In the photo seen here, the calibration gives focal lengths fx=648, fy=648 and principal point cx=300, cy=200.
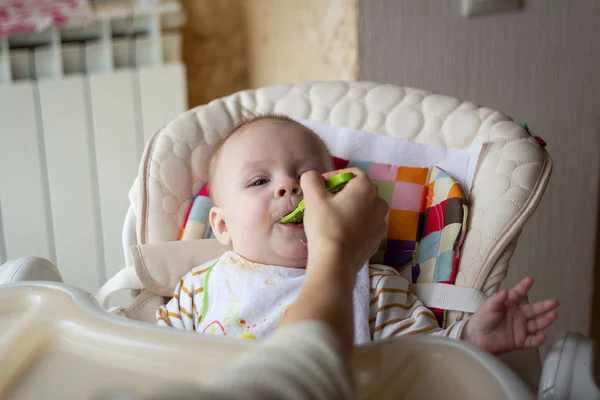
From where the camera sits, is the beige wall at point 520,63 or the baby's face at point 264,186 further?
the beige wall at point 520,63

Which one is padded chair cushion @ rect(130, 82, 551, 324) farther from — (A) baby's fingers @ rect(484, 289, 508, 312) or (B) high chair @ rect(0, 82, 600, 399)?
(A) baby's fingers @ rect(484, 289, 508, 312)

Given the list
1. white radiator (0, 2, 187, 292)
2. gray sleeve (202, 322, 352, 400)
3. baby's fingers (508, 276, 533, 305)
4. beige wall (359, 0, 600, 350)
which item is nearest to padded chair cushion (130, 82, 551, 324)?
baby's fingers (508, 276, 533, 305)

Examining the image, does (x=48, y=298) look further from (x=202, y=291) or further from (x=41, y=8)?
(x=41, y=8)

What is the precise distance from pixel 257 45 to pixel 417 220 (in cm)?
97

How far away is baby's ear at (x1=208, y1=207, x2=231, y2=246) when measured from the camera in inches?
45.7

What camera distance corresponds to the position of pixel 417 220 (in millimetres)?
1173

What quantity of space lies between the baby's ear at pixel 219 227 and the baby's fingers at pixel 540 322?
1.77 feet

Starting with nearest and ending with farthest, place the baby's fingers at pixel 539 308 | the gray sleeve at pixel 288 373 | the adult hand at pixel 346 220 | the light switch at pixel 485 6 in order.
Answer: the gray sleeve at pixel 288 373
the adult hand at pixel 346 220
the baby's fingers at pixel 539 308
the light switch at pixel 485 6

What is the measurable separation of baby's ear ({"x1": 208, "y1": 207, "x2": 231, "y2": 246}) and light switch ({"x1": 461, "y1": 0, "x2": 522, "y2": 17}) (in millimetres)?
837

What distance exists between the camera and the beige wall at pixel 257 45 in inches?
66.5

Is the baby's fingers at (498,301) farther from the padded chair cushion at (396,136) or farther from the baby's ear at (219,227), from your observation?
the baby's ear at (219,227)

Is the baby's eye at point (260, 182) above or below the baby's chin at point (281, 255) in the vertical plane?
above

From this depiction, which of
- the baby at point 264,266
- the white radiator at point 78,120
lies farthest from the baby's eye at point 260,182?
the white radiator at point 78,120

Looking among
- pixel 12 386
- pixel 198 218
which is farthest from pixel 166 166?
pixel 12 386
